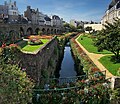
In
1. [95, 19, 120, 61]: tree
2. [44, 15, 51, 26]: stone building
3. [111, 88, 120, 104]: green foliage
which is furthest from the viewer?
[44, 15, 51, 26]: stone building

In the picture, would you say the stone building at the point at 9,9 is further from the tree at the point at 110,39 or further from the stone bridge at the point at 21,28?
the tree at the point at 110,39

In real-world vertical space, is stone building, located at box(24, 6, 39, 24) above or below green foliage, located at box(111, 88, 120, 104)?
above

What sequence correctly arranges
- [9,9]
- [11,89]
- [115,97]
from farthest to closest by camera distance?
[9,9] → [115,97] → [11,89]

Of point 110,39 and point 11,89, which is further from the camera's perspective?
point 110,39

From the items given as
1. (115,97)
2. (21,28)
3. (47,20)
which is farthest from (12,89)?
(47,20)

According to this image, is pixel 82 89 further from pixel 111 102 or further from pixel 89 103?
pixel 111 102

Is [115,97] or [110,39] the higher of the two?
[110,39]

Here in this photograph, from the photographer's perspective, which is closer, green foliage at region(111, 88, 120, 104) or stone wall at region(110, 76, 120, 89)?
green foliage at region(111, 88, 120, 104)

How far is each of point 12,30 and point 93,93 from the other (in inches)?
1272

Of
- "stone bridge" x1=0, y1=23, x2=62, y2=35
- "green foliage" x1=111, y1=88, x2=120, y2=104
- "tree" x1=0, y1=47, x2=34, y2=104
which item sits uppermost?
"stone bridge" x1=0, y1=23, x2=62, y2=35

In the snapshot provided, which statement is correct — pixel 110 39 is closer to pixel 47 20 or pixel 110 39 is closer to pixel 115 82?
pixel 115 82

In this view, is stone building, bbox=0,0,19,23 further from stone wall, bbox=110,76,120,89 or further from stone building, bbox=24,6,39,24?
stone wall, bbox=110,76,120,89

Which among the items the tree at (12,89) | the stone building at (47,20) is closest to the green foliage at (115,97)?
the tree at (12,89)

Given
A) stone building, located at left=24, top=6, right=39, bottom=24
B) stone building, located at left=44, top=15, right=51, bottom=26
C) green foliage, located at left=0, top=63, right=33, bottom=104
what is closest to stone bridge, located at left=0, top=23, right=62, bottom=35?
stone building, located at left=24, top=6, right=39, bottom=24
